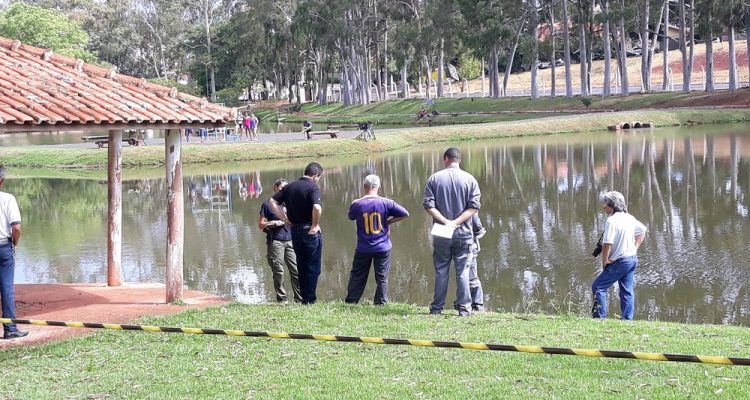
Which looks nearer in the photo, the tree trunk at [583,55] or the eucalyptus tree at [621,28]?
the eucalyptus tree at [621,28]

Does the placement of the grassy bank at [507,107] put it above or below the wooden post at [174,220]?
above

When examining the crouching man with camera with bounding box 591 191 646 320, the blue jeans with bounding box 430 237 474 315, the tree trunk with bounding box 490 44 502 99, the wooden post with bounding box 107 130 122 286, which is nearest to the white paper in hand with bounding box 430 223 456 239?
the blue jeans with bounding box 430 237 474 315

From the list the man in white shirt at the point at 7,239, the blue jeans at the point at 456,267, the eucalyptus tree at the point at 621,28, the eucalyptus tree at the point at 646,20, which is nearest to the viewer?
the man in white shirt at the point at 7,239

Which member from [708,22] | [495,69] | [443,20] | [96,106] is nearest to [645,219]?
[96,106]

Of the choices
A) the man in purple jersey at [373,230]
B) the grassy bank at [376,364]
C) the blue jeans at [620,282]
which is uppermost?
the man in purple jersey at [373,230]

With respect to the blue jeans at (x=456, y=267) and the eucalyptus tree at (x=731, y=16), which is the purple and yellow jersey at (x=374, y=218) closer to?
the blue jeans at (x=456, y=267)

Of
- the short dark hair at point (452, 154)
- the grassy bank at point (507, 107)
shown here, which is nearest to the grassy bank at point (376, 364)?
the short dark hair at point (452, 154)

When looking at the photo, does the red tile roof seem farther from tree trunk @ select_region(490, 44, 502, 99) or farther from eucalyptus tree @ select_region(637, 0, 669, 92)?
tree trunk @ select_region(490, 44, 502, 99)

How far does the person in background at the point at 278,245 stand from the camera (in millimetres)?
12188

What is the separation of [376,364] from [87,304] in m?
6.27

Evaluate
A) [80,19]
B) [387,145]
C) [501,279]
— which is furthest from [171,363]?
[80,19]

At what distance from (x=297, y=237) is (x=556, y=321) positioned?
3.50 m

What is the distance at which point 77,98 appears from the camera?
11.6 metres

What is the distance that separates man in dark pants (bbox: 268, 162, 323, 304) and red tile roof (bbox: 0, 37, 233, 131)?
59.0 inches
